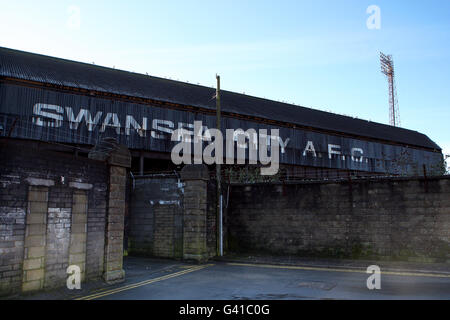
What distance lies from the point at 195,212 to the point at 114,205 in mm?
5278

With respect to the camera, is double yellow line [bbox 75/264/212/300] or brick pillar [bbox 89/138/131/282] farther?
brick pillar [bbox 89/138/131/282]

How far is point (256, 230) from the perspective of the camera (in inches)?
744

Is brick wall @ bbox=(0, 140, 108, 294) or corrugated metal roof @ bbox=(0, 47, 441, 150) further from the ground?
corrugated metal roof @ bbox=(0, 47, 441, 150)

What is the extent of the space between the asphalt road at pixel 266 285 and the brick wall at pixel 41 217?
1.40 metres

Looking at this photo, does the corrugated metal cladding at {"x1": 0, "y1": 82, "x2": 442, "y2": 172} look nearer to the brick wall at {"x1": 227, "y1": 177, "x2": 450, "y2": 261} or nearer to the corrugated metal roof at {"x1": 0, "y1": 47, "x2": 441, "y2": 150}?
the corrugated metal roof at {"x1": 0, "y1": 47, "x2": 441, "y2": 150}

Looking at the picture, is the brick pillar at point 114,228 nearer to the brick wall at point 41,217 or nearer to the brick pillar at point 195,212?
the brick wall at point 41,217

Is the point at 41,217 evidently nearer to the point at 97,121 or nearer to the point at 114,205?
the point at 114,205

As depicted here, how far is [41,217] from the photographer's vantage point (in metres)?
10.2

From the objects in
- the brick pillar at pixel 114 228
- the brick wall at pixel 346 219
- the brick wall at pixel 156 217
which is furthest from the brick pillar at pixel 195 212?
the brick pillar at pixel 114 228

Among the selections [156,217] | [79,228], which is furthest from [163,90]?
[79,228]

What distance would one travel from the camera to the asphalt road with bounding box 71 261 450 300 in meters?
9.70

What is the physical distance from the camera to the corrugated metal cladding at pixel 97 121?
2512cm

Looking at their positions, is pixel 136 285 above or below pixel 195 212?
below

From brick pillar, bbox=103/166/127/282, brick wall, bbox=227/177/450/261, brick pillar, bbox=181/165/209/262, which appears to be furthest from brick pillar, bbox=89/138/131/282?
brick wall, bbox=227/177/450/261
